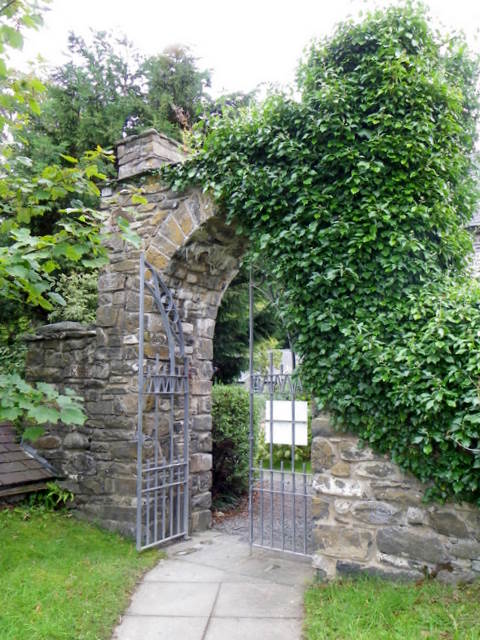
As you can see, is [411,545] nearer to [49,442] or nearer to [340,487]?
[340,487]

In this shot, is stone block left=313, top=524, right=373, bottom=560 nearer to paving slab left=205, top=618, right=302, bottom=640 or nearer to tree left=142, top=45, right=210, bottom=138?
paving slab left=205, top=618, right=302, bottom=640

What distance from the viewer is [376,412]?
3.29 m

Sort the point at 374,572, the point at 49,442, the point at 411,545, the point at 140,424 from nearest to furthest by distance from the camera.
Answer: the point at 411,545, the point at 374,572, the point at 140,424, the point at 49,442

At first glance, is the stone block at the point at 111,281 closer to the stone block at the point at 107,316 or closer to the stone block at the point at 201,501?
the stone block at the point at 107,316

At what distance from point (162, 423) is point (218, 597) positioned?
1.73 m

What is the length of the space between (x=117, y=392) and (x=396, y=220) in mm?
2855

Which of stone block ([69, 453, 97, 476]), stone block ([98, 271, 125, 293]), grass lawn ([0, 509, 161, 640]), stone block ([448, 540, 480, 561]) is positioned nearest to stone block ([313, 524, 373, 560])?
stone block ([448, 540, 480, 561])

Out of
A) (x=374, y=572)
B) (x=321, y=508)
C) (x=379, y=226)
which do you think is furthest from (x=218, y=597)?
(x=379, y=226)

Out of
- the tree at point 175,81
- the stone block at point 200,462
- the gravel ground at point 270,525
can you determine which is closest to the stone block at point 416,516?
the gravel ground at point 270,525

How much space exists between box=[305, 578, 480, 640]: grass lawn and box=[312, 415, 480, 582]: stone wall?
0.41 feet

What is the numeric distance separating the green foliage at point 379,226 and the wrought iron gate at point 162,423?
1222mm

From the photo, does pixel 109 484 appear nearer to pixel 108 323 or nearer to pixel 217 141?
pixel 108 323

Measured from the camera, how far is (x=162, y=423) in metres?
4.73

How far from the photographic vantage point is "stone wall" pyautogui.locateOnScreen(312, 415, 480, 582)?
3047 millimetres
